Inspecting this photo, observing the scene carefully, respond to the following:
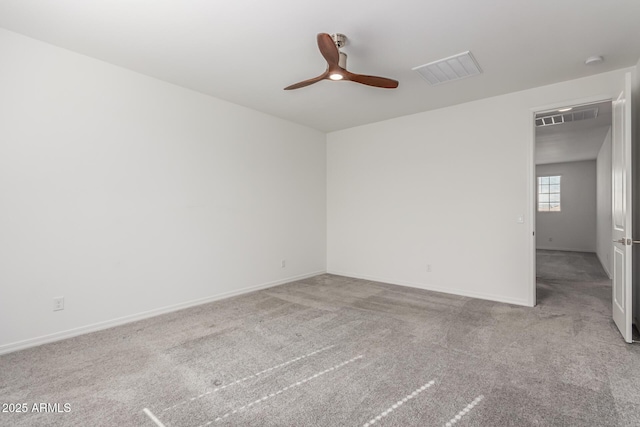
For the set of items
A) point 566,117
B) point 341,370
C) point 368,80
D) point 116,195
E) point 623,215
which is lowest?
point 341,370

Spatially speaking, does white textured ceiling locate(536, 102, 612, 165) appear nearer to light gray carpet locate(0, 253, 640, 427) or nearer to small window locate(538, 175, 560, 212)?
small window locate(538, 175, 560, 212)

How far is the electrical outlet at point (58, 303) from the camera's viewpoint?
2897 millimetres

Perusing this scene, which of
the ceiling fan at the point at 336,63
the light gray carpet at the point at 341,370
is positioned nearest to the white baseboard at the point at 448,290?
the light gray carpet at the point at 341,370

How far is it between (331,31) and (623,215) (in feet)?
10.1

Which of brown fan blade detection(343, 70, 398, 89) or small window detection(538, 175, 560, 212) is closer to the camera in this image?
brown fan blade detection(343, 70, 398, 89)

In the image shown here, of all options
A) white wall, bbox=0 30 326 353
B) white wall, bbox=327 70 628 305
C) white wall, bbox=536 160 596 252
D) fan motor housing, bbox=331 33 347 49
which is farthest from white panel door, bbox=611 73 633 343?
white wall, bbox=536 160 596 252

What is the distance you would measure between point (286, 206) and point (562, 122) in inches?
182

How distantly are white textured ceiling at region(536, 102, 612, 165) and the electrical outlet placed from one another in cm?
626

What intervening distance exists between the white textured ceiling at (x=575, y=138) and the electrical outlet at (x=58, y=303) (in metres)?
6.26

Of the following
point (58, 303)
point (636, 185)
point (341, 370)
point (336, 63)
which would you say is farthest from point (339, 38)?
point (58, 303)

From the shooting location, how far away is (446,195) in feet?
15.1

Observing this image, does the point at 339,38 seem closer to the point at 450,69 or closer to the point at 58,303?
the point at 450,69

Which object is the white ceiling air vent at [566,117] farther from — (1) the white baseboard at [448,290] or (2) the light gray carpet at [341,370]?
(2) the light gray carpet at [341,370]

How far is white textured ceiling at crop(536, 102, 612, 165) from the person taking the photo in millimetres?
5199
